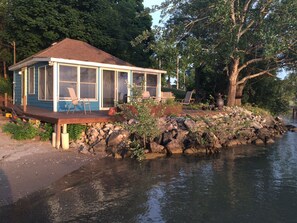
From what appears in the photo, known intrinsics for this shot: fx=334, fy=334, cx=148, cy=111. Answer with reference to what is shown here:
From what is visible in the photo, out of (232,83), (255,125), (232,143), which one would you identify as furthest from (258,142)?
(232,83)

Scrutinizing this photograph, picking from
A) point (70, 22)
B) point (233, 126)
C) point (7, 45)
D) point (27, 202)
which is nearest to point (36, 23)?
point (70, 22)

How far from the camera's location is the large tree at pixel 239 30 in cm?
1608

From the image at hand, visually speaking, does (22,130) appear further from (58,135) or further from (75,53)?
(75,53)

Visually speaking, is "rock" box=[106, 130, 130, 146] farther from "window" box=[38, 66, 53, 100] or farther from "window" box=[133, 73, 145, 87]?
"window" box=[133, 73, 145, 87]

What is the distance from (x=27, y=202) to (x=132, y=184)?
Answer: 257 cm

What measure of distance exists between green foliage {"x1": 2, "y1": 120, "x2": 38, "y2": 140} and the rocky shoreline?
70.6 inches

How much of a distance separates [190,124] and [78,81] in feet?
17.9

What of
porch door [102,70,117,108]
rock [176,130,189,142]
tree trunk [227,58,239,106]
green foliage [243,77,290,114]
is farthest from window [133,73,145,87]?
green foliage [243,77,290,114]

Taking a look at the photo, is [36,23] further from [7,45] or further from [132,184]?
[132,184]

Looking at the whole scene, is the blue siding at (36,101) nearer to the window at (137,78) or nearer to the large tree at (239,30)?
the window at (137,78)

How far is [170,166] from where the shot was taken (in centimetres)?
1023

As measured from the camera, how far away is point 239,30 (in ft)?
55.2

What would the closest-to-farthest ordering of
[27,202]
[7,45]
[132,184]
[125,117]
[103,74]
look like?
[27,202] < [132,184] < [125,117] < [103,74] < [7,45]

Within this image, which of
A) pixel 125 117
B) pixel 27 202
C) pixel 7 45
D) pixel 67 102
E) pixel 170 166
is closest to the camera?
pixel 27 202
